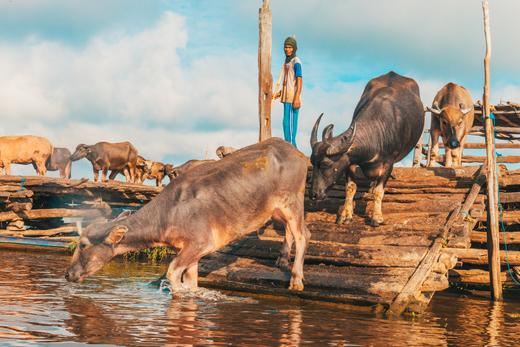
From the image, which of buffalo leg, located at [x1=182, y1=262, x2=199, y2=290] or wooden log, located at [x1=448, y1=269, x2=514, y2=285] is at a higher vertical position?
buffalo leg, located at [x1=182, y1=262, x2=199, y2=290]

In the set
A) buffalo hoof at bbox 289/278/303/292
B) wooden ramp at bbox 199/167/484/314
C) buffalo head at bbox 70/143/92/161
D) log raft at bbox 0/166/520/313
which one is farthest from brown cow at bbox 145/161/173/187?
buffalo hoof at bbox 289/278/303/292

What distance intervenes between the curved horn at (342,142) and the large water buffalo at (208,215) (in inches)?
42.5

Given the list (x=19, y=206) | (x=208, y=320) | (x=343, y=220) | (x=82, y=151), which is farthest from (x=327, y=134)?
(x=82, y=151)

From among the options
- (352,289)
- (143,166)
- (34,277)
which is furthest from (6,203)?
(352,289)

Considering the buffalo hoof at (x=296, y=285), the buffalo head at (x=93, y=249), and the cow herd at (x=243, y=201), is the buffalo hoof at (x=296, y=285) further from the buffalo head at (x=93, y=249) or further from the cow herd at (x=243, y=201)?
the buffalo head at (x=93, y=249)

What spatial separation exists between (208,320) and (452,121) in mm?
11786

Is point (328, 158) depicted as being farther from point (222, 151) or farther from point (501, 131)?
point (501, 131)

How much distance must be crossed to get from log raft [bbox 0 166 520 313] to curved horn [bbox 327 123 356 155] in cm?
161

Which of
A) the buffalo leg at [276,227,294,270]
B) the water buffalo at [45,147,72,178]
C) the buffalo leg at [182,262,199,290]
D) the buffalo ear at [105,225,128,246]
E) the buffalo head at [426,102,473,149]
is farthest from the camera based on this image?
the water buffalo at [45,147,72,178]

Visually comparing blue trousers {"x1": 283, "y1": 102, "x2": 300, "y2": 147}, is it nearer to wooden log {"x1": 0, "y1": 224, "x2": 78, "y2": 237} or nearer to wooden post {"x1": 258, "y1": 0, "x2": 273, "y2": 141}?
wooden post {"x1": 258, "y1": 0, "x2": 273, "y2": 141}

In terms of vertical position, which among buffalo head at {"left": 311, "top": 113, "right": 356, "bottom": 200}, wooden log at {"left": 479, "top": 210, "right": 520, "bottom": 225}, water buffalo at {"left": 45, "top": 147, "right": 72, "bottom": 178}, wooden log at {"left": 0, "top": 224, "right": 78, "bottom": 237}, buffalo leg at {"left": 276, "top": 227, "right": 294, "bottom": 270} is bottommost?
wooden log at {"left": 0, "top": 224, "right": 78, "bottom": 237}

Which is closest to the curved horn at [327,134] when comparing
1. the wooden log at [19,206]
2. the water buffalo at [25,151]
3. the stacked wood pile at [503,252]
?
the stacked wood pile at [503,252]

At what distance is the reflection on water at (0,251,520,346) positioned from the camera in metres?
7.30

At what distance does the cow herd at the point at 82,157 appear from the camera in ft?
92.4
